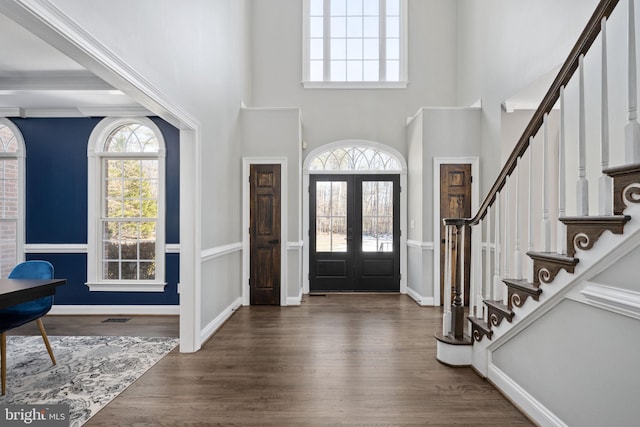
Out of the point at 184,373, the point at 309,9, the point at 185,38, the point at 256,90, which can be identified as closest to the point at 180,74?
the point at 185,38

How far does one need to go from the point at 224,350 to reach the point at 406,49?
5.48 m

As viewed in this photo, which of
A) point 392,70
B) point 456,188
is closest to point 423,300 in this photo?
point 456,188

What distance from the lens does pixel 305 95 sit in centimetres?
598

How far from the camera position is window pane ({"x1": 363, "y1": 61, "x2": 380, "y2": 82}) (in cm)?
607

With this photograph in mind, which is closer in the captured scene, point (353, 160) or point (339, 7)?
point (353, 160)

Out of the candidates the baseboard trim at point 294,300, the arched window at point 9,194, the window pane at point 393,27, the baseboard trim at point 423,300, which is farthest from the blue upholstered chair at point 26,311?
the window pane at point 393,27

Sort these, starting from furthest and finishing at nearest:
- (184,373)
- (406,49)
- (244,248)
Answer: (406,49)
(244,248)
(184,373)

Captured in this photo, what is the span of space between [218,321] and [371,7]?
5714 millimetres

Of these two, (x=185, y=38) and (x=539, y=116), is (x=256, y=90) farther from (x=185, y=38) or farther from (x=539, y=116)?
(x=539, y=116)

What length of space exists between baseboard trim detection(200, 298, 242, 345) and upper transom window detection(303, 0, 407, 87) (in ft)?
13.0

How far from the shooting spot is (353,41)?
610 cm

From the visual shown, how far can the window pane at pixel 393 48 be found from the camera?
239 inches

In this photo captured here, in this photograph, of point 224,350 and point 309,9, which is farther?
point 309,9

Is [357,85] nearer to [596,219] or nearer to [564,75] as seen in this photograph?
[564,75]
